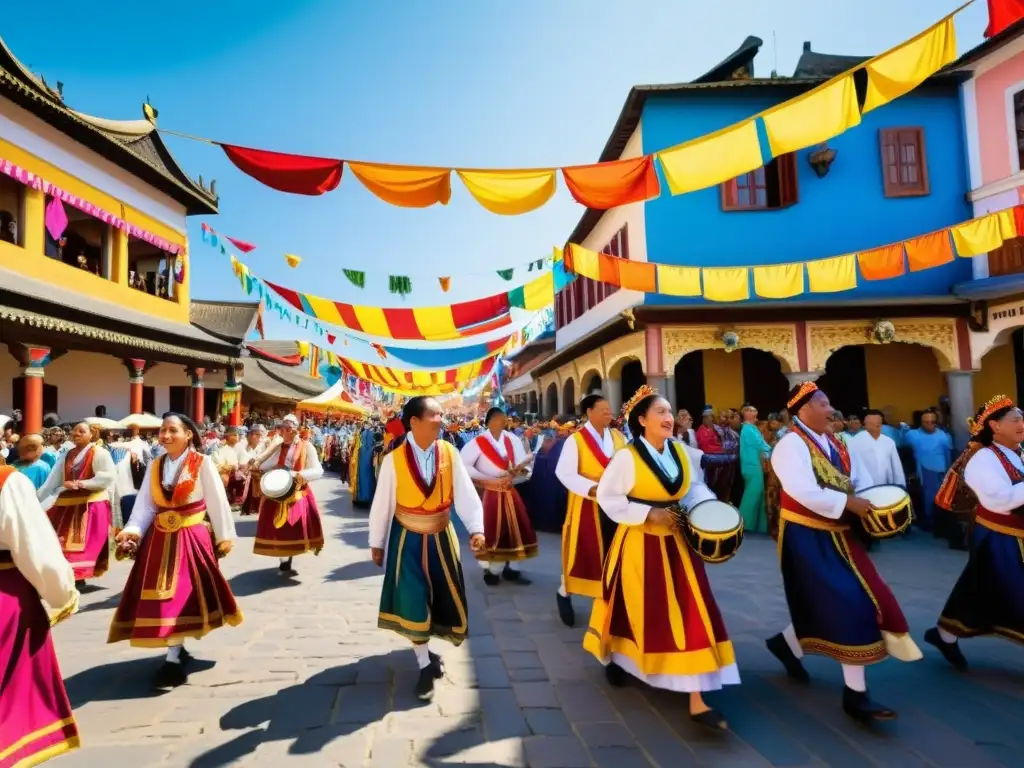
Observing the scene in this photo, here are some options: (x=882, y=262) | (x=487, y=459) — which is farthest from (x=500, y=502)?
(x=882, y=262)

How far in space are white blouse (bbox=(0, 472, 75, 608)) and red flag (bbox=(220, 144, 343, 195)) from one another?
→ 11.4 ft

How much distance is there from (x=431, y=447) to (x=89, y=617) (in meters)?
3.81

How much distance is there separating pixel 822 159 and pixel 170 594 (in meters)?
12.8

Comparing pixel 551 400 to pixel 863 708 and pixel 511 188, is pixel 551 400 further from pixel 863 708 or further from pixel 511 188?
pixel 863 708

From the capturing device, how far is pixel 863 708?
3230mm

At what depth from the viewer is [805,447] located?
139 inches

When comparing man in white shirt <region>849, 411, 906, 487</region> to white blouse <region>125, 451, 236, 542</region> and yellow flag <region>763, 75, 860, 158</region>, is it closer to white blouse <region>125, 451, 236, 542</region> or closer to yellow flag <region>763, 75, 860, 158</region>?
yellow flag <region>763, 75, 860, 158</region>

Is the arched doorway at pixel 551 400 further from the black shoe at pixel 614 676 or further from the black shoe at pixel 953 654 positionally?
the black shoe at pixel 614 676

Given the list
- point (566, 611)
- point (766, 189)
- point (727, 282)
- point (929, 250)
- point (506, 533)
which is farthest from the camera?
point (766, 189)

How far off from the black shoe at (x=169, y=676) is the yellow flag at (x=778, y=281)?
929 centimetres

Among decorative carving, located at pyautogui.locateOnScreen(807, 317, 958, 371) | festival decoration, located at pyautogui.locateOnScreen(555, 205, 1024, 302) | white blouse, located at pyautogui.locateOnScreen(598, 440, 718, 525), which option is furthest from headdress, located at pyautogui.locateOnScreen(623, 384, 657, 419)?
decorative carving, located at pyautogui.locateOnScreen(807, 317, 958, 371)

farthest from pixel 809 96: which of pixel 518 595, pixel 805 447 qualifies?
pixel 518 595

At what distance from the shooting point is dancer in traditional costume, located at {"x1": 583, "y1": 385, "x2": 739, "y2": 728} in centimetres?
324

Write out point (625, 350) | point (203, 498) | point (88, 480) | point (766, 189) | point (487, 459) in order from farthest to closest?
point (625, 350), point (766, 189), point (487, 459), point (88, 480), point (203, 498)
